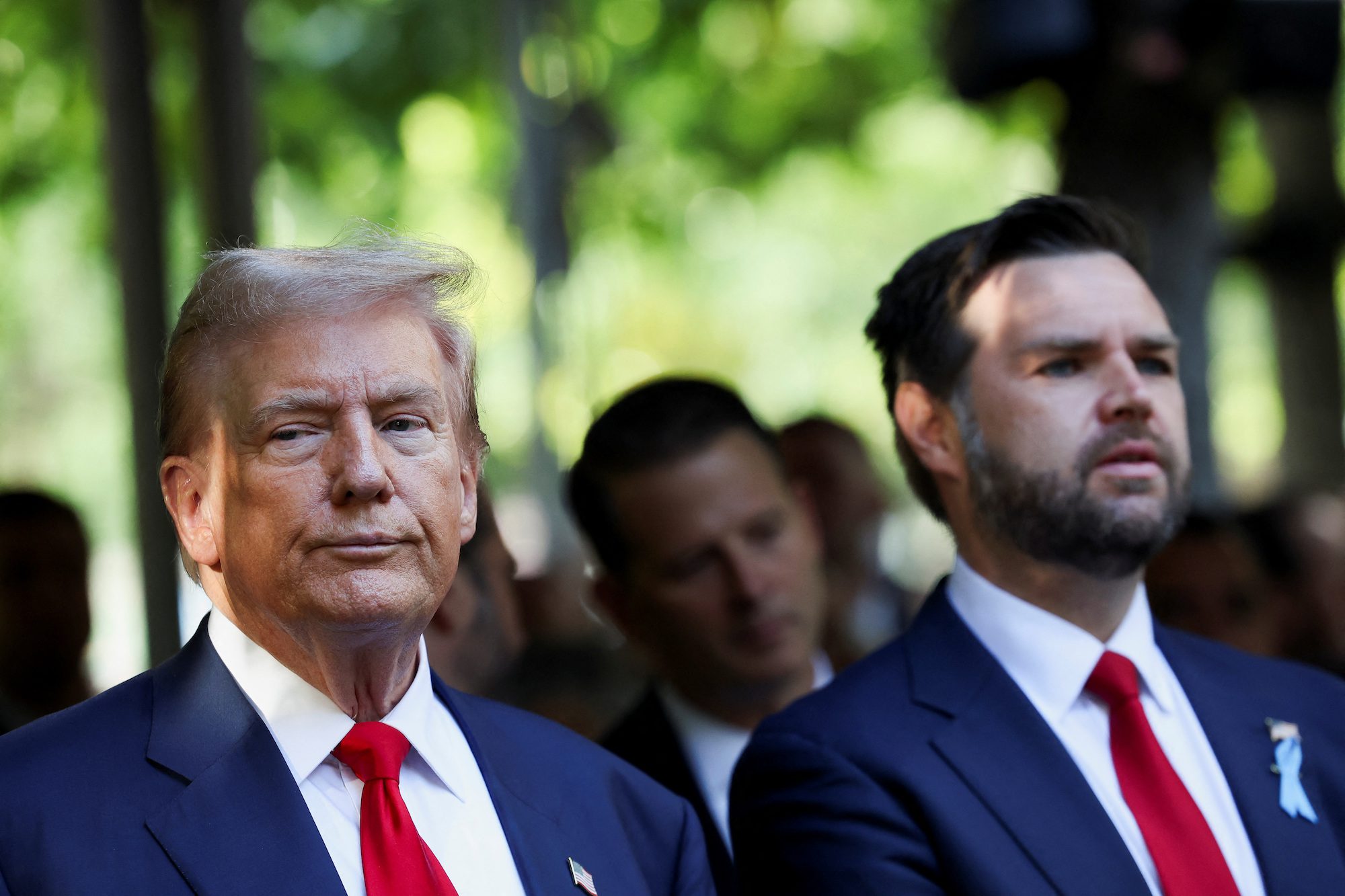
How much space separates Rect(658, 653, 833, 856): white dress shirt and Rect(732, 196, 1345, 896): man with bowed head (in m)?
0.50

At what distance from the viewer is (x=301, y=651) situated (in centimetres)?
219

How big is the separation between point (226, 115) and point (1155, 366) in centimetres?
273

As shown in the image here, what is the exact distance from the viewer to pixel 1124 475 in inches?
109

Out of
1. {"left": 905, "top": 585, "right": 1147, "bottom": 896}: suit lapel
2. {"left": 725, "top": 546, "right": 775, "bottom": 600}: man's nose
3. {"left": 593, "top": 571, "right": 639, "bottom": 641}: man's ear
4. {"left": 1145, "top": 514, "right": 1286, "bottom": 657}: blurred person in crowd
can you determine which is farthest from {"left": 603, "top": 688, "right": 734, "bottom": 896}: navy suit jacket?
{"left": 1145, "top": 514, "right": 1286, "bottom": 657}: blurred person in crowd

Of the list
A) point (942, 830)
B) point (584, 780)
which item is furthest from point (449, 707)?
point (942, 830)

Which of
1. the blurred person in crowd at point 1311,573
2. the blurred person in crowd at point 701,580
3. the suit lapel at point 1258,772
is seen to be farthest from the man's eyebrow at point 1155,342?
the blurred person in crowd at point 1311,573

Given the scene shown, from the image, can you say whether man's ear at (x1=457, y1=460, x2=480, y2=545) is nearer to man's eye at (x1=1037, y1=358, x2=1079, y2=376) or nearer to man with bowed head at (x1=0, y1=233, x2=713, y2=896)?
man with bowed head at (x1=0, y1=233, x2=713, y2=896)

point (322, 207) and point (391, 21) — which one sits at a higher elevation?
point (391, 21)

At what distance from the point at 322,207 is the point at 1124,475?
7610 mm

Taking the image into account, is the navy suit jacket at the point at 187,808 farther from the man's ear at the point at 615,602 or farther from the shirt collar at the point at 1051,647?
the man's ear at the point at 615,602

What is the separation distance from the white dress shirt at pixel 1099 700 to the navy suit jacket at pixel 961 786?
0.09ft

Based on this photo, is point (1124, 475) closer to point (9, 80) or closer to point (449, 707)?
point (449, 707)

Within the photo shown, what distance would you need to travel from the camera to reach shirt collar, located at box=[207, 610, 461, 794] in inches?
85.0

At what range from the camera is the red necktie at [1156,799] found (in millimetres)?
2520
